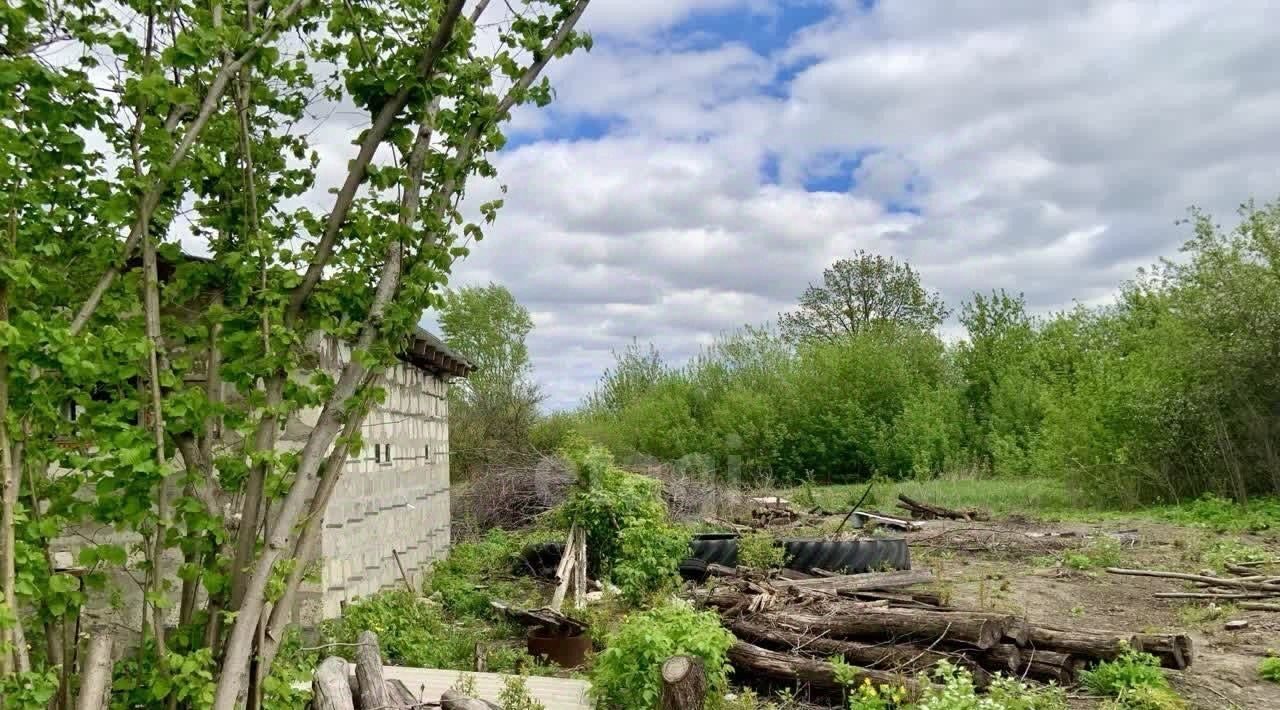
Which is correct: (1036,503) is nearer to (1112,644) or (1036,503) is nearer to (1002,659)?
(1112,644)

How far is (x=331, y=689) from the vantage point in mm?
5316

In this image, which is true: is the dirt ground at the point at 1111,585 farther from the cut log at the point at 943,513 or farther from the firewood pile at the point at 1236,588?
the cut log at the point at 943,513

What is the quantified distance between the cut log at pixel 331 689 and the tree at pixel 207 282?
1.59 metres

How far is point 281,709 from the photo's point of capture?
3.74 meters

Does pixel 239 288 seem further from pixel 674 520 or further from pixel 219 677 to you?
pixel 674 520

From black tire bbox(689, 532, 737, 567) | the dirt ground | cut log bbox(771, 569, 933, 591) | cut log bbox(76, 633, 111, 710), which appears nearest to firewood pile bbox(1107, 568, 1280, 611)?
the dirt ground

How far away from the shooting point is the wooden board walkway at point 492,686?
21.3 feet

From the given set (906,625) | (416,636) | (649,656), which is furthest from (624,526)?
(649,656)

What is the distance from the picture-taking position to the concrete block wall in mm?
8367

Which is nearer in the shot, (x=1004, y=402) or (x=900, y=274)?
(x=1004, y=402)

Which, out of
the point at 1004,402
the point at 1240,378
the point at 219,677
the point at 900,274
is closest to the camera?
the point at 219,677

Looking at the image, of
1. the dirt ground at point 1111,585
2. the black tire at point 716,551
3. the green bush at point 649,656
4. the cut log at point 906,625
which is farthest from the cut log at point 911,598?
the green bush at point 649,656

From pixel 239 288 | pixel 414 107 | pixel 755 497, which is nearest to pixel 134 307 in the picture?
pixel 239 288

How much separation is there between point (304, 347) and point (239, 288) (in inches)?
13.6
